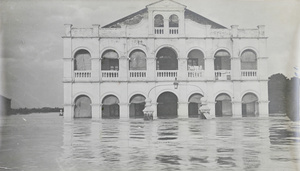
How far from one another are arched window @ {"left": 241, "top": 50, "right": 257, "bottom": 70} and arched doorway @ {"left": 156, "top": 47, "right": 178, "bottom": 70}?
276cm

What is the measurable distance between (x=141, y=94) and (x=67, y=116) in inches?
137

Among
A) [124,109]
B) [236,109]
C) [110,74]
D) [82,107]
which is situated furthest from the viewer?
[110,74]

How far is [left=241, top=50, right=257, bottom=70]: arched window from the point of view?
577 inches

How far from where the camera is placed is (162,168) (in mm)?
5613

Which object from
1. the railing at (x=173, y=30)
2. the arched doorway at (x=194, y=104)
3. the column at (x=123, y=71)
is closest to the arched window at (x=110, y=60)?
the column at (x=123, y=71)

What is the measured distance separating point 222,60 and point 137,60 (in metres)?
3.56

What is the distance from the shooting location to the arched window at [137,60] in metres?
15.2

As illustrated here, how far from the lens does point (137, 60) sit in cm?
1519

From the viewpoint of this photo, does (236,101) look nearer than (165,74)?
Yes

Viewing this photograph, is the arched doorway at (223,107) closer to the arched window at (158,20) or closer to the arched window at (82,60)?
the arched window at (158,20)

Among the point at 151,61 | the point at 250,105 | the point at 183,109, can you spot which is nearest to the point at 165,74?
the point at 151,61

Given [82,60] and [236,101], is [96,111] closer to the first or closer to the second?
[82,60]

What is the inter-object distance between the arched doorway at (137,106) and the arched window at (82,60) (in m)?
2.22

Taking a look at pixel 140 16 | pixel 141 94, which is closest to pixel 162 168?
pixel 140 16
